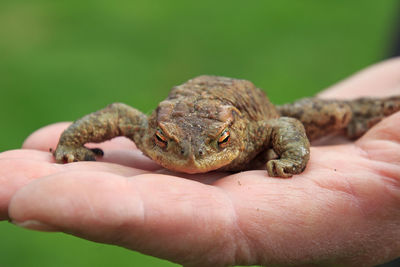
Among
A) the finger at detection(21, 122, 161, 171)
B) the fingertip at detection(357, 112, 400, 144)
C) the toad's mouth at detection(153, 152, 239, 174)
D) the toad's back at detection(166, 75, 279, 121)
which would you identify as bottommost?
the finger at detection(21, 122, 161, 171)

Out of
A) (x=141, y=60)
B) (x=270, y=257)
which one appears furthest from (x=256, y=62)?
(x=270, y=257)

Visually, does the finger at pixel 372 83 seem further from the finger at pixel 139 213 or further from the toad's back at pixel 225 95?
the finger at pixel 139 213

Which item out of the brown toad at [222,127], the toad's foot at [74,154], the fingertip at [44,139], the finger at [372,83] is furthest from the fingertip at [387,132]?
the fingertip at [44,139]

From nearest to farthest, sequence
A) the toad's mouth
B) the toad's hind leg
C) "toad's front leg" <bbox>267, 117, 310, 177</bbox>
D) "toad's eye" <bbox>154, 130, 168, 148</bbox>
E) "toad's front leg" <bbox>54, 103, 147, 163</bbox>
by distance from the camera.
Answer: the toad's mouth → "toad's front leg" <bbox>267, 117, 310, 177</bbox> → "toad's eye" <bbox>154, 130, 168, 148</bbox> → "toad's front leg" <bbox>54, 103, 147, 163</bbox> → the toad's hind leg

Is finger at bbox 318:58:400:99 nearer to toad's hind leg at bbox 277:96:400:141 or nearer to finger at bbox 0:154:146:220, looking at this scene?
toad's hind leg at bbox 277:96:400:141

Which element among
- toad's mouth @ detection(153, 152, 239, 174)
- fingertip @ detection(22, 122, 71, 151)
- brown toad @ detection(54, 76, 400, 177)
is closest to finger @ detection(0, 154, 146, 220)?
toad's mouth @ detection(153, 152, 239, 174)

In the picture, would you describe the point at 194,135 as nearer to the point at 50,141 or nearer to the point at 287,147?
the point at 287,147

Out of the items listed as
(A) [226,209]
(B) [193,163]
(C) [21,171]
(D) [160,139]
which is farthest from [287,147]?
(C) [21,171]
